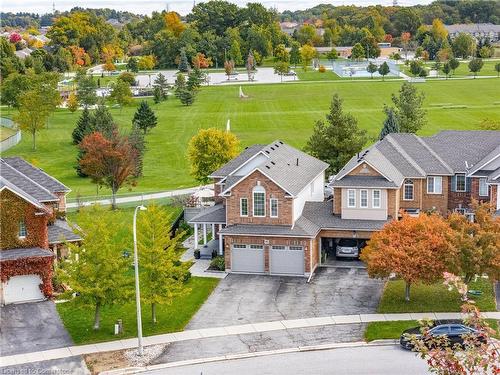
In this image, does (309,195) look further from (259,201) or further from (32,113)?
(32,113)

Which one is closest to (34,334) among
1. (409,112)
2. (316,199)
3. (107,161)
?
(316,199)

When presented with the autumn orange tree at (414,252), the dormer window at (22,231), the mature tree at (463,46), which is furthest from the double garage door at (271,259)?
the mature tree at (463,46)

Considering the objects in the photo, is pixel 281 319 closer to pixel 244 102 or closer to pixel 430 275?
pixel 430 275

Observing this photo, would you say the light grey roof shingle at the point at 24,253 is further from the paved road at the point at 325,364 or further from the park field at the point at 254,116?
the park field at the point at 254,116

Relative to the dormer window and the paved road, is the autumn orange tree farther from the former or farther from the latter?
the dormer window

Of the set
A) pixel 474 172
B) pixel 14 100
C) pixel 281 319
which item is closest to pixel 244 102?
pixel 14 100
